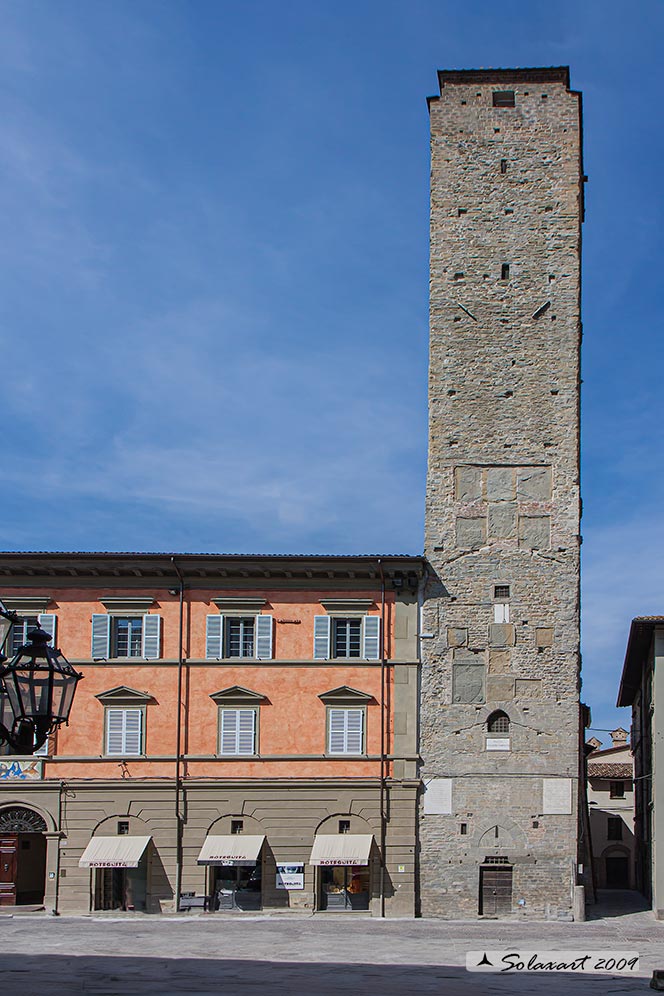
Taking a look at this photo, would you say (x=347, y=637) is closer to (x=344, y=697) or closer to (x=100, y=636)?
(x=344, y=697)

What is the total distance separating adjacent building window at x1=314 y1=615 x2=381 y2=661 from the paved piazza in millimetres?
7413

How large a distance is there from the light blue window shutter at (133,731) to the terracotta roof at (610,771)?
3165 cm

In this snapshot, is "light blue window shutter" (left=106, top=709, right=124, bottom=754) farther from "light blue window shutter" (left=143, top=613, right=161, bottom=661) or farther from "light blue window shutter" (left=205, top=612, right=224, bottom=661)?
"light blue window shutter" (left=205, top=612, right=224, bottom=661)

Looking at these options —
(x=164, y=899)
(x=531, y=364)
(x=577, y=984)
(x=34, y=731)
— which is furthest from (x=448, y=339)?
(x=34, y=731)

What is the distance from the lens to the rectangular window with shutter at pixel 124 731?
36781 mm

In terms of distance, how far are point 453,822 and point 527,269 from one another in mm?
17381

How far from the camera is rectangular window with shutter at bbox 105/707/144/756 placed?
36781mm

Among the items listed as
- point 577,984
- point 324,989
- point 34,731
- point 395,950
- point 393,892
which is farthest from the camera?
point 393,892

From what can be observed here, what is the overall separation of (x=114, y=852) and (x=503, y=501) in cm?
1543

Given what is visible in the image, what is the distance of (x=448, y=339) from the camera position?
40188mm

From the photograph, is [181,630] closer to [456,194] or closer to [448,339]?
[448,339]

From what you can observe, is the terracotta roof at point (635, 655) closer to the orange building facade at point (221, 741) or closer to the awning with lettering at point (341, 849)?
the orange building facade at point (221, 741)

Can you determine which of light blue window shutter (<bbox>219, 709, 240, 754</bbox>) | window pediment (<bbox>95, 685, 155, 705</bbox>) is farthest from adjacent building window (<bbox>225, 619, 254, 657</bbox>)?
window pediment (<bbox>95, 685, 155, 705</bbox>)

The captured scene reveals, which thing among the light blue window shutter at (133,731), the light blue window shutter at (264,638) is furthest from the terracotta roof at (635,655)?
the light blue window shutter at (133,731)
